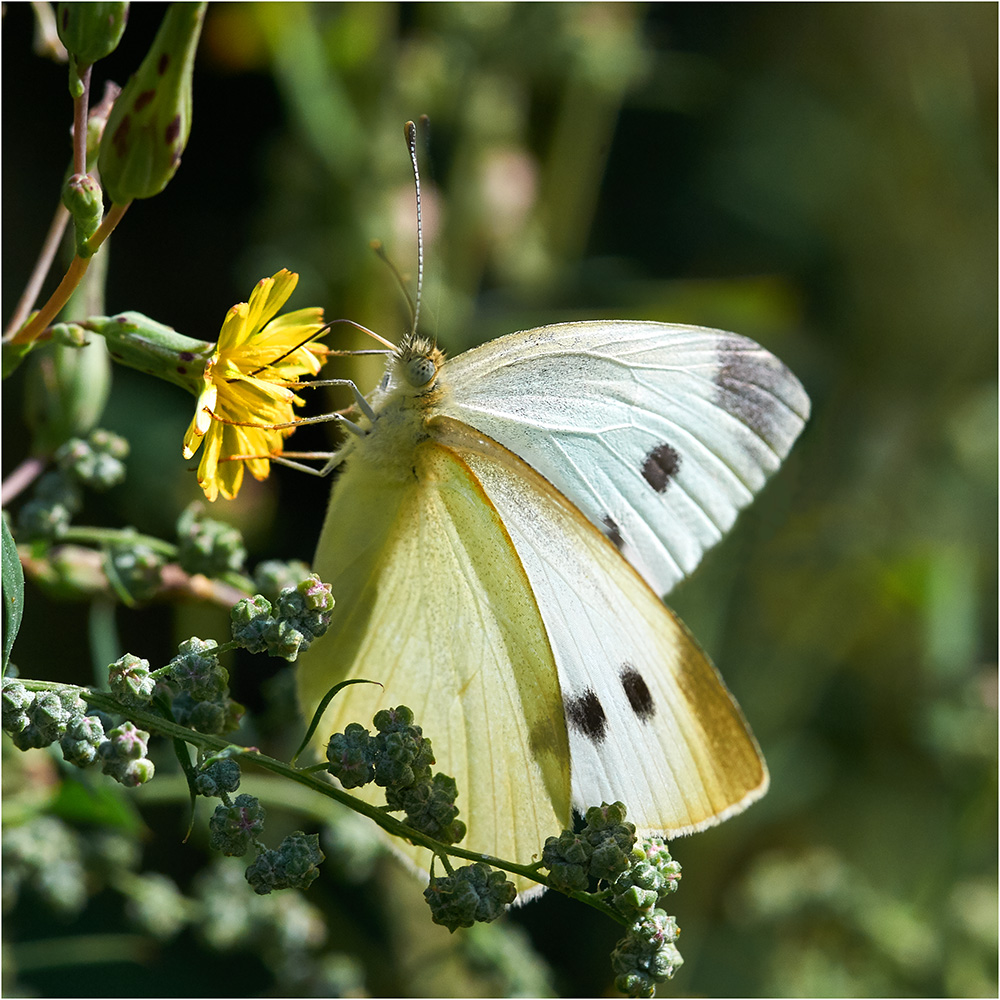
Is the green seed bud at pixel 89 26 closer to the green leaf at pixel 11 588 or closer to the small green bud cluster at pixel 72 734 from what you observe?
the green leaf at pixel 11 588

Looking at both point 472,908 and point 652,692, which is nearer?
point 472,908

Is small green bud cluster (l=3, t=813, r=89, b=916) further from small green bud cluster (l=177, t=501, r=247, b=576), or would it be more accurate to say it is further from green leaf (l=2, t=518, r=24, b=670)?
green leaf (l=2, t=518, r=24, b=670)

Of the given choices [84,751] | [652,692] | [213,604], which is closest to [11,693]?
[84,751]

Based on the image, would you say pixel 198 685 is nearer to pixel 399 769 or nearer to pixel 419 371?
pixel 399 769

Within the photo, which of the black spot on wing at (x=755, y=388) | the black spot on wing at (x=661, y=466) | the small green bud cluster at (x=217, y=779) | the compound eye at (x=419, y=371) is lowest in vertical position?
the small green bud cluster at (x=217, y=779)

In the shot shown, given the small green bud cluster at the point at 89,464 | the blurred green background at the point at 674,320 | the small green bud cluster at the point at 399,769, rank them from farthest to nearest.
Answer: the blurred green background at the point at 674,320
the small green bud cluster at the point at 89,464
the small green bud cluster at the point at 399,769

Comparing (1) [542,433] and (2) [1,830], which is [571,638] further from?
(2) [1,830]

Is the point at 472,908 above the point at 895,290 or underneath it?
underneath

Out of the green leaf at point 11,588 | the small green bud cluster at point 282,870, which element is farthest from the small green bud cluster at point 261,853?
the green leaf at point 11,588

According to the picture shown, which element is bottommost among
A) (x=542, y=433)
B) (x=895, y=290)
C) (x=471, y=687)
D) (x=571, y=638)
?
(x=471, y=687)
